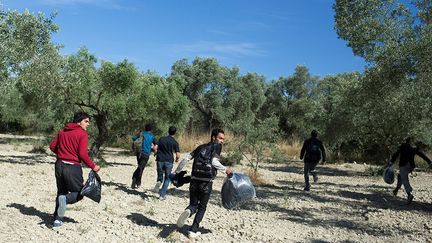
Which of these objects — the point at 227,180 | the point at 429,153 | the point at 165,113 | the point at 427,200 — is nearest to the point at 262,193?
the point at 427,200

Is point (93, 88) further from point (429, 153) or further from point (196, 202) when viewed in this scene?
point (429, 153)

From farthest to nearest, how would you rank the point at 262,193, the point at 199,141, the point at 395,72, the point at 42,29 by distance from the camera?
1. the point at 199,141
2. the point at 42,29
3. the point at 262,193
4. the point at 395,72

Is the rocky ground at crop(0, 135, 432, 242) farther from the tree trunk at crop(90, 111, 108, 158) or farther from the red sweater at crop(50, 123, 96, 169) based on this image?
the tree trunk at crop(90, 111, 108, 158)

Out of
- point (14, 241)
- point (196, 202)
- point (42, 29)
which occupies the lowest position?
point (14, 241)

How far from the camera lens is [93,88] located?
726 inches

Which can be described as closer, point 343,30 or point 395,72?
point 395,72

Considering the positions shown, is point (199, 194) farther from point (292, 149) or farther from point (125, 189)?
point (292, 149)

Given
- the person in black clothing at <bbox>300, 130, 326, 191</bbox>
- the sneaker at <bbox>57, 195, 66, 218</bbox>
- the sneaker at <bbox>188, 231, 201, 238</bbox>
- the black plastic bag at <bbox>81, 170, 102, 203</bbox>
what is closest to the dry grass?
the person in black clothing at <bbox>300, 130, 326, 191</bbox>

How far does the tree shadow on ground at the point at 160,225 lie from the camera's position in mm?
8300

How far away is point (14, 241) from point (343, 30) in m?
11.1

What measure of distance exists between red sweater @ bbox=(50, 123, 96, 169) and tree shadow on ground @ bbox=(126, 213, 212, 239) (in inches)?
69.4

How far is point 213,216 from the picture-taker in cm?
1009

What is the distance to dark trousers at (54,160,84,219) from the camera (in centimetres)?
773

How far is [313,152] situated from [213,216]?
17.4ft
